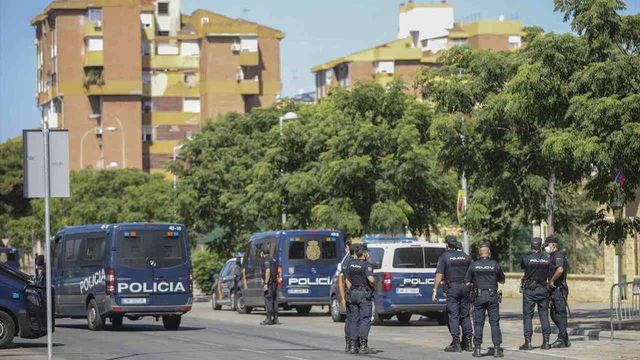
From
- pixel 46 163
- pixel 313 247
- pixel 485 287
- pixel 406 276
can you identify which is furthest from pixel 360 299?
pixel 313 247

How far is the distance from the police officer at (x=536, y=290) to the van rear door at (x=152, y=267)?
372 inches

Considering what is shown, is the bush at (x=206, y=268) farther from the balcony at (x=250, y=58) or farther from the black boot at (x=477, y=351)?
the balcony at (x=250, y=58)

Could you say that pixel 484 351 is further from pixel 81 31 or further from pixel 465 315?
pixel 81 31

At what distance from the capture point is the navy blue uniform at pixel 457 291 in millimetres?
23203

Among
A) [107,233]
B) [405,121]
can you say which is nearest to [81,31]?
[405,121]

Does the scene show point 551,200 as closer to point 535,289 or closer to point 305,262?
point 535,289

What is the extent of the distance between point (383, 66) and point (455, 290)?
108 meters

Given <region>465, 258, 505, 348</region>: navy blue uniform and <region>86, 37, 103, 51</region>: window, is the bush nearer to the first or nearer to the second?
<region>465, 258, 505, 348</region>: navy blue uniform

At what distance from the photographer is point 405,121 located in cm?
4347

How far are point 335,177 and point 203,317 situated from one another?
6.52m

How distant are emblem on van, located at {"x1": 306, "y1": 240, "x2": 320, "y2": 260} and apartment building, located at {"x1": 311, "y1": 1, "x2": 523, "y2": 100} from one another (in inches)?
3492

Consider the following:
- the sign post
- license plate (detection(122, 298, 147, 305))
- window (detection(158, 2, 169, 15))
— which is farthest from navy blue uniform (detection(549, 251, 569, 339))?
window (detection(158, 2, 169, 15))

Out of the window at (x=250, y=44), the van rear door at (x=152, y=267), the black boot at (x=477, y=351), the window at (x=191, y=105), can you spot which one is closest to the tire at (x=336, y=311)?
the van rear door at (x=152, y=267)

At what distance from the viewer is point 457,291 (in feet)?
76.3
